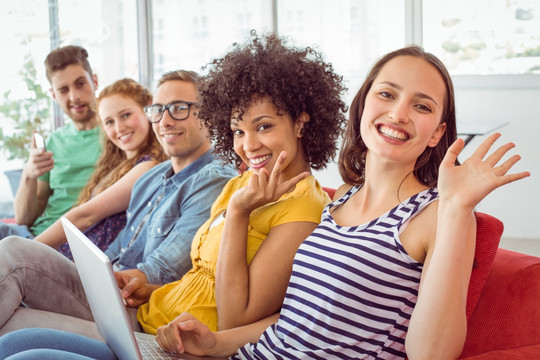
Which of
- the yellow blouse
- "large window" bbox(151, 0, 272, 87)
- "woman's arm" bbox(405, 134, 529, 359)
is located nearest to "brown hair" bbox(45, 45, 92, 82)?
the yellow blouse

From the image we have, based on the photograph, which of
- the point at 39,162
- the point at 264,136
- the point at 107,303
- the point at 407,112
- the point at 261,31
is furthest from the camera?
the point at 261,31

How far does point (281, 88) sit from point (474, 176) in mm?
641

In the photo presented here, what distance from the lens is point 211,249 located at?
5.01 ft

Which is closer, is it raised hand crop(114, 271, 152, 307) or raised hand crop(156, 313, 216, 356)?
raised hand crop(156, 313, 216, 356)

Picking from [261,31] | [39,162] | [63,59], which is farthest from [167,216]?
[261,31]

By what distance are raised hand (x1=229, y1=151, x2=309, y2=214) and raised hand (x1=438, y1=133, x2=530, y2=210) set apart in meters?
0.40

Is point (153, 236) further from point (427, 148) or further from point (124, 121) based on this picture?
point (427, 148)

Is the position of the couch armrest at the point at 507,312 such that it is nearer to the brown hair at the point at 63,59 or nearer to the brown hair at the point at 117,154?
the brown hair at the point at 117,154

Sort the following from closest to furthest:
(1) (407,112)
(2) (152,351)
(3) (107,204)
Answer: (1) (407,112), (2) (152,351), (3) (107,204)

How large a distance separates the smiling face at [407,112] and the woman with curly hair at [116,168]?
1310 mm

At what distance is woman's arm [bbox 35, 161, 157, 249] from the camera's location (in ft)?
7.70

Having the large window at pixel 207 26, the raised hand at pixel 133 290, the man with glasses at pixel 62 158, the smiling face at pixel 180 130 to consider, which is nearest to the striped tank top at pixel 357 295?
the raised hand at pixel 133 290

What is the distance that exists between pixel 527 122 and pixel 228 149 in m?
3.65

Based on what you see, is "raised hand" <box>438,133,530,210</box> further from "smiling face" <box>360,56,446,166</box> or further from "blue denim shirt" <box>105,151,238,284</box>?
"blue denim shirt" <box>105,151,238,284</box>
